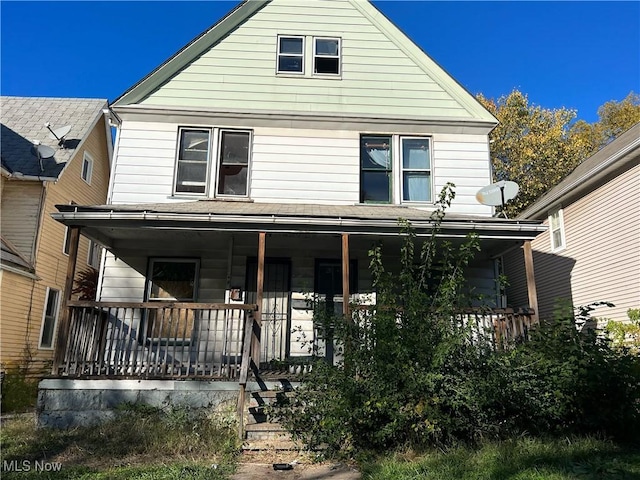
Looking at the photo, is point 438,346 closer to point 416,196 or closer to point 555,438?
point 555,438

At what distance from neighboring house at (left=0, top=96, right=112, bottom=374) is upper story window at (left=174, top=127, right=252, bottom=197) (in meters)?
3.77

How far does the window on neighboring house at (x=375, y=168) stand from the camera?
10.1 m

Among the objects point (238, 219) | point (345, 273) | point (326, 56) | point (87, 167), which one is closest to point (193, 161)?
point (238, 219)

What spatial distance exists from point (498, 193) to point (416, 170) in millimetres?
1772

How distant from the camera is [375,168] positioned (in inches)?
404

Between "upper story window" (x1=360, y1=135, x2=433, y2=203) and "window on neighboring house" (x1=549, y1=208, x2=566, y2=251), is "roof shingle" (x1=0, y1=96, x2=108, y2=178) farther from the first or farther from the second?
"window on neighboring house" (x1=549, y1=208, x2=566, y2=251)

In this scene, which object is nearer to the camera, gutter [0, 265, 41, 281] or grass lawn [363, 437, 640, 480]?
grass lawn [363, 437, 640, 480]

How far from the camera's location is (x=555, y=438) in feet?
18.8

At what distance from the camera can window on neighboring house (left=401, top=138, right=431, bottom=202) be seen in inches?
398

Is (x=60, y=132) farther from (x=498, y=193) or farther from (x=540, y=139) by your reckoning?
(x=540, y=139)

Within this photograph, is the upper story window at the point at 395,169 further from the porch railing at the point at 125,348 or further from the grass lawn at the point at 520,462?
the grass lawn at the point at 520,462

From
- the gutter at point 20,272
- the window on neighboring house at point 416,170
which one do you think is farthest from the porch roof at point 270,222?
the gutter at point 20,272

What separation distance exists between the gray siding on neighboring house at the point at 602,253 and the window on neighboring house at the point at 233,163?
299 inches

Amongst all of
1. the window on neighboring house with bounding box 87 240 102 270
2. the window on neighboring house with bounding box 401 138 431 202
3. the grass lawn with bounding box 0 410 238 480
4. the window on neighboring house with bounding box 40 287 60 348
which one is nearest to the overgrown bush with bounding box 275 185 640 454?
the grass lawn with bounding box 0 410 238 480
